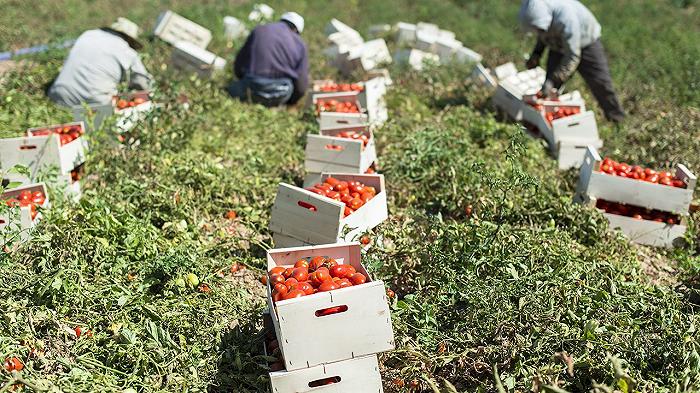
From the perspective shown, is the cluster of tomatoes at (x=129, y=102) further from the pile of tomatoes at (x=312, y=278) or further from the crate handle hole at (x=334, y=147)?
the pile of tomatoes at (x=312, y=278)

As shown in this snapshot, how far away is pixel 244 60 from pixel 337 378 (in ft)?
20.7

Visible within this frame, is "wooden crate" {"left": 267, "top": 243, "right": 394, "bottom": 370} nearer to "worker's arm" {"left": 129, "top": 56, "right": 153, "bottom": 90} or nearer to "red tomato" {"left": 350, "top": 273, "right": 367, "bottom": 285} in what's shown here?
"red tomato" {"left": 350, "top": 273, "right": 367, "bottom": 285}

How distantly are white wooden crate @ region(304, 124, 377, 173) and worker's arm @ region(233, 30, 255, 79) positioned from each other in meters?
3.17

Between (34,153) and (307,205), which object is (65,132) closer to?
(34,153)

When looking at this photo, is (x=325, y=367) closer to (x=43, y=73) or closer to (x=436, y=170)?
(x=436, y=170)

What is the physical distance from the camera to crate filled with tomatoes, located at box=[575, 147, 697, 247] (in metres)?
5.79

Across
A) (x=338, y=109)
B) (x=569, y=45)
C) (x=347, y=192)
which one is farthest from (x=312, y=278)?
(x=569, y=45)

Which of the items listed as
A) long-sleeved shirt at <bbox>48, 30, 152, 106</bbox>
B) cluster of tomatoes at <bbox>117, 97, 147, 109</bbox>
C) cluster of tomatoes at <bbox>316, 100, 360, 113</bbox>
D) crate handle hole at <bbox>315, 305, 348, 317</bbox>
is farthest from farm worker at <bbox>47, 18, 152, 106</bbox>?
crate handle hole at <bbox>315, 305, 348, 317</bbox>

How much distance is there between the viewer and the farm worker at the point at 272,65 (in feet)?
28.8

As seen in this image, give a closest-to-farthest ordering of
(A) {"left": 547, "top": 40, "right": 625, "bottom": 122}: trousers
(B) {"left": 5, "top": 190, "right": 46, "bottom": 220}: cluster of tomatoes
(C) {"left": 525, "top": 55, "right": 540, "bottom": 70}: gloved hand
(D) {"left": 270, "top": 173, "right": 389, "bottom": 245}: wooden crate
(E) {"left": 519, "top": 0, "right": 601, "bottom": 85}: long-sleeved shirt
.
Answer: (D) {"left": 270, "top": 173, "right": 389, "bottom": 245}: wooden crate, (B) {"left": 5, "top": 190, "right": 46, "bottom": 220}: cluster of tomatoes, (E) {"left": 519, "top": 0, "right": 601, "bottom": 85}: long-sleeved shirt, (A) {"left": 547, "top": 40, "right": 625, "bottom": 122}: trousers, (C) {"left": 525, "top": 55, "right": 540, "bottom": 70}: gloved hand

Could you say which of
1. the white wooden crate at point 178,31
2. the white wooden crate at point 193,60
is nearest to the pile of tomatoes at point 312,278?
the white wooden crate at point 193,60

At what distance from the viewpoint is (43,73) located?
884 centimetres

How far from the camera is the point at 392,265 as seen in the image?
4977 millimetres

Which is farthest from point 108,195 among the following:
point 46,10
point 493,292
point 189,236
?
point 46,10
